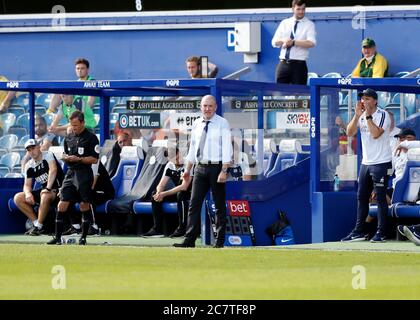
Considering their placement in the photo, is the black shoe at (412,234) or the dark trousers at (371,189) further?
the dark trousers at (371,189)

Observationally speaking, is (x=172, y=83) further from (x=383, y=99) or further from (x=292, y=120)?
(x=383, y=99)

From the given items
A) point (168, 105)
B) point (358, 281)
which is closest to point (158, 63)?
point (168, 105)

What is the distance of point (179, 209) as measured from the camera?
2362cm

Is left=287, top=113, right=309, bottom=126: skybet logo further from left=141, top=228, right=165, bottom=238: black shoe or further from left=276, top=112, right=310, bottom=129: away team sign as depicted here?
left=141, top=228, right=165, bottom=238: black shoe

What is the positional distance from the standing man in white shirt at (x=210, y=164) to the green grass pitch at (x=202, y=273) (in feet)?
1.86

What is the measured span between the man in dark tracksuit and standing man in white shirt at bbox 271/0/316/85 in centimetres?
401

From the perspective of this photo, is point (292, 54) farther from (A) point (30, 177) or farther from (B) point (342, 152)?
(A) point (30, 177)

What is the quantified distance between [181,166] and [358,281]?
935cm

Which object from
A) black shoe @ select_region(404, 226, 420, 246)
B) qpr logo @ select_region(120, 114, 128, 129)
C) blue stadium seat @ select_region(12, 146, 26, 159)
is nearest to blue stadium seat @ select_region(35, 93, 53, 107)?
blue stadium seat @ select_region(12, 146, 26, 159)

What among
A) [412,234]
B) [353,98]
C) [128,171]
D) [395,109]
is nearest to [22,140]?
[128,171]

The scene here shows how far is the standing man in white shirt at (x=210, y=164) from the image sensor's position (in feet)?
68.6

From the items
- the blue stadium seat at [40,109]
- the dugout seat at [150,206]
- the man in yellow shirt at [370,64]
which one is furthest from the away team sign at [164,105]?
the man in yellow shirt at [370,64]

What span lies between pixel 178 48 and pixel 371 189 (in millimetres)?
8608

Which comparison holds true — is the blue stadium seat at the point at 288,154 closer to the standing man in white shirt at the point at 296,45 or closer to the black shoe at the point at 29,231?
the standing man in white shirt at the point at 296,45
